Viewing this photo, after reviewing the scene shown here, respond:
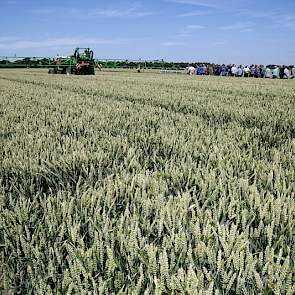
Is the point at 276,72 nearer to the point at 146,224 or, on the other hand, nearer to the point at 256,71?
the point at 256,71

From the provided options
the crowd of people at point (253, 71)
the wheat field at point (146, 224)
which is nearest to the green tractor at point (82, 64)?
the crowd of people at point (253, 71)

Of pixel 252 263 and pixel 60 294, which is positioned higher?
pixel 252 263

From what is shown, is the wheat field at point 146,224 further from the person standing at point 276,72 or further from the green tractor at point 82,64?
the person standing at point 276,72

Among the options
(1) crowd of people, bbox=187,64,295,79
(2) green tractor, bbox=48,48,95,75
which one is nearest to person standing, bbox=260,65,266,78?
(1) crowd of people, bbox=187,64,295,79

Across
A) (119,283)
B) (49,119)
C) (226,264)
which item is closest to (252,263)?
(226,264)

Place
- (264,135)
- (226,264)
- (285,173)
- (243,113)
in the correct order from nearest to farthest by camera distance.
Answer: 1. (226,264)
2. (285,173)
3. (264,135)
4. (243,113)

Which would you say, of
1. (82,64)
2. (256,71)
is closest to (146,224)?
(82,64)

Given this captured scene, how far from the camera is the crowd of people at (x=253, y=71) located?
1277 inches

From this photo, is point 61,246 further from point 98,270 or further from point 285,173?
point 285,173

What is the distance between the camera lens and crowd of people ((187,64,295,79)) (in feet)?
106

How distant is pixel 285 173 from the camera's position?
278cm

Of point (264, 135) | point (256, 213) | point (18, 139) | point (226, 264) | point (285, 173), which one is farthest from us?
point (264, 135)

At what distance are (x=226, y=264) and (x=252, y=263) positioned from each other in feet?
0.42

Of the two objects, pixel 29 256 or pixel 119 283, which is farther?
pixel 29 256
